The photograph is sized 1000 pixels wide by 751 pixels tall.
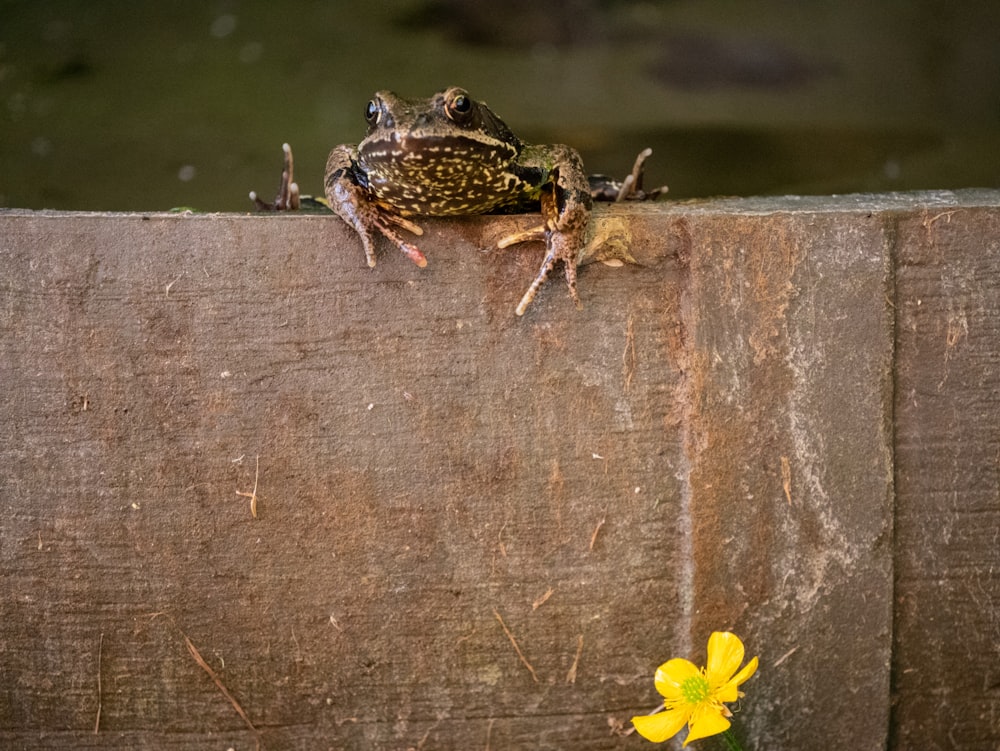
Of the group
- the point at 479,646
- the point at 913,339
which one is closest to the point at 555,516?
the point at 479,646

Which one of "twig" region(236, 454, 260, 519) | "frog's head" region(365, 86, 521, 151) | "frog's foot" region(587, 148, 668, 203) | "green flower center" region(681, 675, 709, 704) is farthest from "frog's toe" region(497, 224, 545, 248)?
"green flower center" region(681, 675, 709, 704)

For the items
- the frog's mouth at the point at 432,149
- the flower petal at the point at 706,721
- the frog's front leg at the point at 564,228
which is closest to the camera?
the flower petal at the point at 706,721

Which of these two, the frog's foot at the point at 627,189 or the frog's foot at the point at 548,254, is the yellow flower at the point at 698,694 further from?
the frog's foot at the point at 627,189

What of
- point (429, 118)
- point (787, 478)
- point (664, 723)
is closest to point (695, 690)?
point (664, 723)

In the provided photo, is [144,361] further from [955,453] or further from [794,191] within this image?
[794,191]

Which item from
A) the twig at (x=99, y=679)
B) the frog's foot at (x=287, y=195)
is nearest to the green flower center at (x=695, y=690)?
the twig at (x=99, y=679)

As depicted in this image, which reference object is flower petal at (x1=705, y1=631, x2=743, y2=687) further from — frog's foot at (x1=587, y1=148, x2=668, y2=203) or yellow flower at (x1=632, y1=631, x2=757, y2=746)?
Result: frog's foot at (x1=587, y1=148, x2=668, y2=203)
